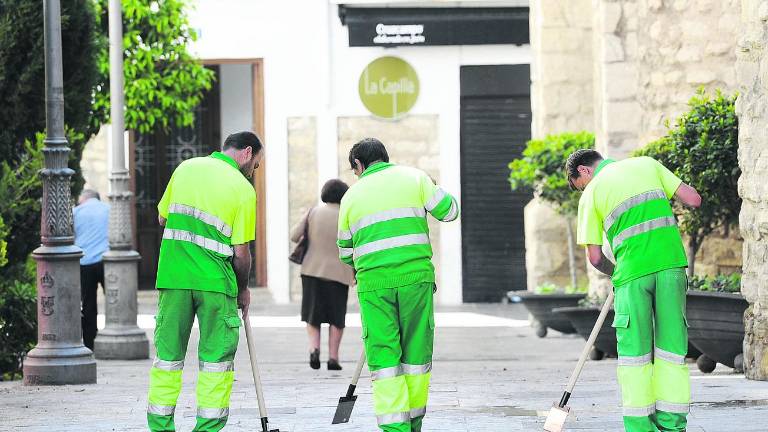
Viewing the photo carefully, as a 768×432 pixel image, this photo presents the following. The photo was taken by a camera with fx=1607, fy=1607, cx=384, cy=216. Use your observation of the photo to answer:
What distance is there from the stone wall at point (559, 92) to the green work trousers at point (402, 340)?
10.3m

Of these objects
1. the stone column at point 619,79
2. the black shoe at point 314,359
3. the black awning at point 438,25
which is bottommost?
the black shoe at point 314,359

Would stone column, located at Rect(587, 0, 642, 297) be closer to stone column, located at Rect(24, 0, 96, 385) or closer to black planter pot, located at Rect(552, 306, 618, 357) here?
black planter pot, located at Rect(552, 306, 618, 357)

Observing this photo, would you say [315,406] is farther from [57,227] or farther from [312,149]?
[312,149]

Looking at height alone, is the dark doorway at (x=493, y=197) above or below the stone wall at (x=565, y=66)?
below

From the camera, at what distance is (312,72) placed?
886 inches

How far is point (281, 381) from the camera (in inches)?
463

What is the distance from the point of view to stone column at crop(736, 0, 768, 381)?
1041 centimetres

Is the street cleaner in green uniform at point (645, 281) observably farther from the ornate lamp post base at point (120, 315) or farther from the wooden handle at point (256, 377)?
the ornate lamp post base at point (120, 315)

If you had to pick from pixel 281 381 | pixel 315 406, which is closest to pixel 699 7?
pixel 281 381

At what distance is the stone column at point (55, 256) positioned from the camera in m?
11.6

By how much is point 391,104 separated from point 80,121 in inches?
367

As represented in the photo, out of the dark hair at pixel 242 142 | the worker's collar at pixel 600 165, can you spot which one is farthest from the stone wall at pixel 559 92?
the dark hair at pixel 242 142

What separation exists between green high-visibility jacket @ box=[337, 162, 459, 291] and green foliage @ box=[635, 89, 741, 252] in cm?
440

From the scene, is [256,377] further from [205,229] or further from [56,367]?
[56,367]
